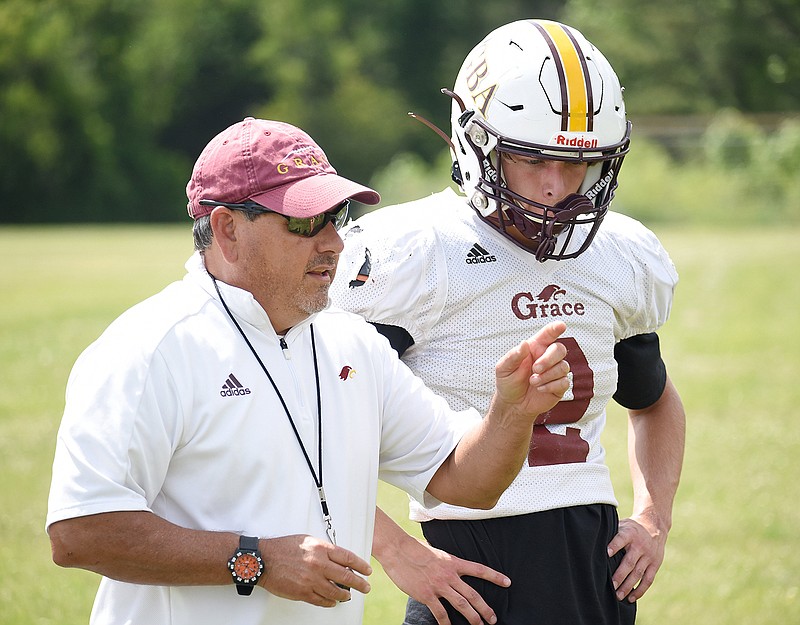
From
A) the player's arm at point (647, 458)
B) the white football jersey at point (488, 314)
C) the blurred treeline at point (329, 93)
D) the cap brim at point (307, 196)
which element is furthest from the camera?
the blurred treeline at point (329, 93)

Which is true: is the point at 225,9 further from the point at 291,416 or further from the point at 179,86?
the point at 291,416

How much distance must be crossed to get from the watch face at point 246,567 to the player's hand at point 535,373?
69 centimetres

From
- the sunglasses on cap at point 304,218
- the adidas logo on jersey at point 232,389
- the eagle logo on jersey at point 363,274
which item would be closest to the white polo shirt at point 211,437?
the adidas logo on jersey at point 232,389

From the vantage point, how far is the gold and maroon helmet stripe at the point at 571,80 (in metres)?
3.13

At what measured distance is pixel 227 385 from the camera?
257 centimetres

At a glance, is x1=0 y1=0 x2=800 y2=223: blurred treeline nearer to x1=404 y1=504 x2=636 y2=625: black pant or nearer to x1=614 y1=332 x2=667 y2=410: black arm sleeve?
x1=614 y1=332 x2=667 y2=410: black arm sleeve

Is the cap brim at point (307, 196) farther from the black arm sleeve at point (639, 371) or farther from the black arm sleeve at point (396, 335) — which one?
the black arm sleeve at point (639, 371)

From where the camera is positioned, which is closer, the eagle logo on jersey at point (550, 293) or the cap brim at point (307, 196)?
the cap brim at point (307, 196)

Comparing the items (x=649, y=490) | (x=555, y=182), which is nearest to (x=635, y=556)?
(x=649, y=490)

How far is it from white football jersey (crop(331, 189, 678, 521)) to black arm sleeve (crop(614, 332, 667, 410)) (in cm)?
19

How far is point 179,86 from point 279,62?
16.2ft

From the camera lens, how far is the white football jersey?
312 centimetres

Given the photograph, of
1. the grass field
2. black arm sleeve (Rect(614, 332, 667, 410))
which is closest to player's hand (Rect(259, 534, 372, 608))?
black arm sleeve (Rect(614, 332, 667, 410))

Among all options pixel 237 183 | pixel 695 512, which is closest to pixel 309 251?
pixel 237 183
